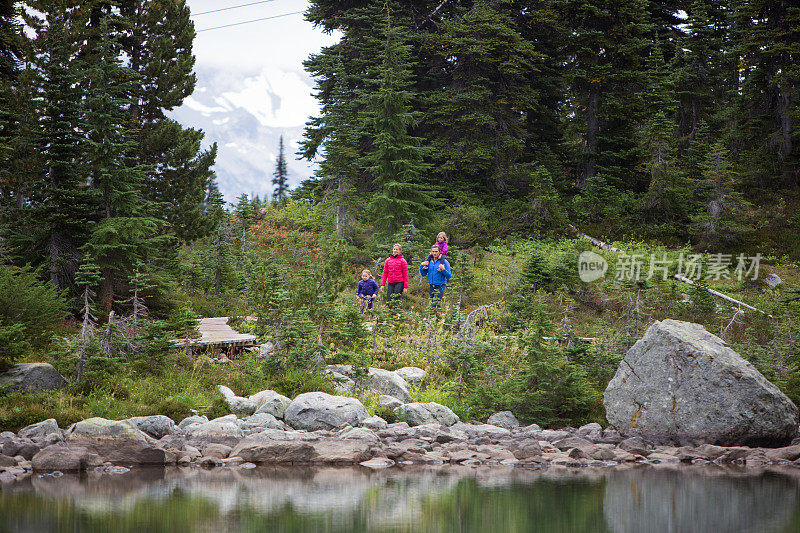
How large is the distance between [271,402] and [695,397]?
24.3 ft

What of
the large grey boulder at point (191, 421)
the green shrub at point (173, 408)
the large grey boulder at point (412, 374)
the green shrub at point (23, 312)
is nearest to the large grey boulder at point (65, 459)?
the large grey boulder at point (191, 421)

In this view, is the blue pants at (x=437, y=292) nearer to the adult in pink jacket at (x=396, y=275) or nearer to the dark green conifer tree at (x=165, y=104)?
the adult in pink jacket at (x=396, y=275)

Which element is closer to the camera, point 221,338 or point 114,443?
point 114,443

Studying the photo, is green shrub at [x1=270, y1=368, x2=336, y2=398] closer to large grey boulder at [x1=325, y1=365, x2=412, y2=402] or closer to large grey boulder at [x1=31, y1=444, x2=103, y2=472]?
large grey boulder at [x1=325, y1=365, x2=412, y2=402]

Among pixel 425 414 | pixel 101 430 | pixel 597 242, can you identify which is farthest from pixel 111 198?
pixel 597 242

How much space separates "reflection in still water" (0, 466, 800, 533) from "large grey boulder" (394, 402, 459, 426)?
2.38 meters

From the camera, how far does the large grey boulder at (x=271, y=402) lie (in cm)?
1244

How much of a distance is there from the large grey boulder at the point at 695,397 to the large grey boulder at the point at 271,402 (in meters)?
6.01

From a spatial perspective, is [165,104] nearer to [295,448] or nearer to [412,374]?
[412,374]

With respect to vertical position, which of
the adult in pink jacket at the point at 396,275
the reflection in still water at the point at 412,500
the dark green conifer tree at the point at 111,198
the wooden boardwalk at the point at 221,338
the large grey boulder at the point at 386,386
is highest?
the dark green conifer tree at the point at 111,198

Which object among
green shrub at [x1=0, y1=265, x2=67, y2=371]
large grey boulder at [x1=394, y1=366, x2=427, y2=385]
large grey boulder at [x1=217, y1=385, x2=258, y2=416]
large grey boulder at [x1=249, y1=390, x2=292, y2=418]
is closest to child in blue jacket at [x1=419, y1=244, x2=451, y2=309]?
large grey boulder at [x1=394, y1=366, x2=427, y2=385]

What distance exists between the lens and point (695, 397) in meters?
11.6

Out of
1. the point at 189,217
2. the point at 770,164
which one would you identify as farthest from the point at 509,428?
the point at 770,164

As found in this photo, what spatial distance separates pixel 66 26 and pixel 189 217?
21.6ft
